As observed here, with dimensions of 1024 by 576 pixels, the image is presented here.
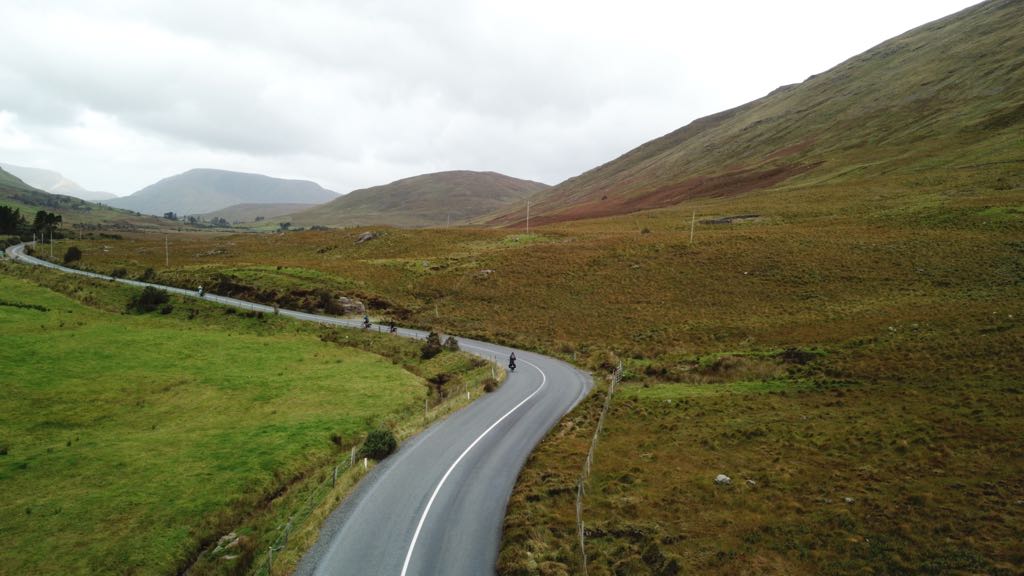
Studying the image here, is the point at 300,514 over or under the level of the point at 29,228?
under

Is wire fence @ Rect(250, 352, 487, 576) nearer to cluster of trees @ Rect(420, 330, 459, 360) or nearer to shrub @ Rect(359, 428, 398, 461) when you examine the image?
shrub @ Rect(359, 428, 398, 461)

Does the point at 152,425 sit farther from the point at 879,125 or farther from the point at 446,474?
the point at 879,125

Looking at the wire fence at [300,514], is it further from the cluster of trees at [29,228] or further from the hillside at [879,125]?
the cluster of trees at [29,228]

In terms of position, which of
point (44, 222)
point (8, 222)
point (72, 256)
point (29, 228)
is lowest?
point (72, 256)

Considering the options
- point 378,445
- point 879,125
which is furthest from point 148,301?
point 879,125

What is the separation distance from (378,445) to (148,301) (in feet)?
150

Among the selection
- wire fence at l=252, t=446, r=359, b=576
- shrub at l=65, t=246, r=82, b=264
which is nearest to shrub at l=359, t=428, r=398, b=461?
wire fence at l=252, t=446, r=359, b=576

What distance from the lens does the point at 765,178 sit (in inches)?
4724

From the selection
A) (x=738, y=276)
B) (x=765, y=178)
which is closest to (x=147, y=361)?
(x=738, y=276)

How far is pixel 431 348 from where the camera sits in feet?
148

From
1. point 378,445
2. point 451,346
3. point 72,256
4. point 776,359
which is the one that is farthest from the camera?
point 72,256

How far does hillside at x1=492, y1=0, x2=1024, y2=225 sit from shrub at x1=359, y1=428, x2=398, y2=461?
372 feet

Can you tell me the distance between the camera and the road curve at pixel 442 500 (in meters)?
16.3

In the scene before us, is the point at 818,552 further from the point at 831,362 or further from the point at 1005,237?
the point at 1005,237
